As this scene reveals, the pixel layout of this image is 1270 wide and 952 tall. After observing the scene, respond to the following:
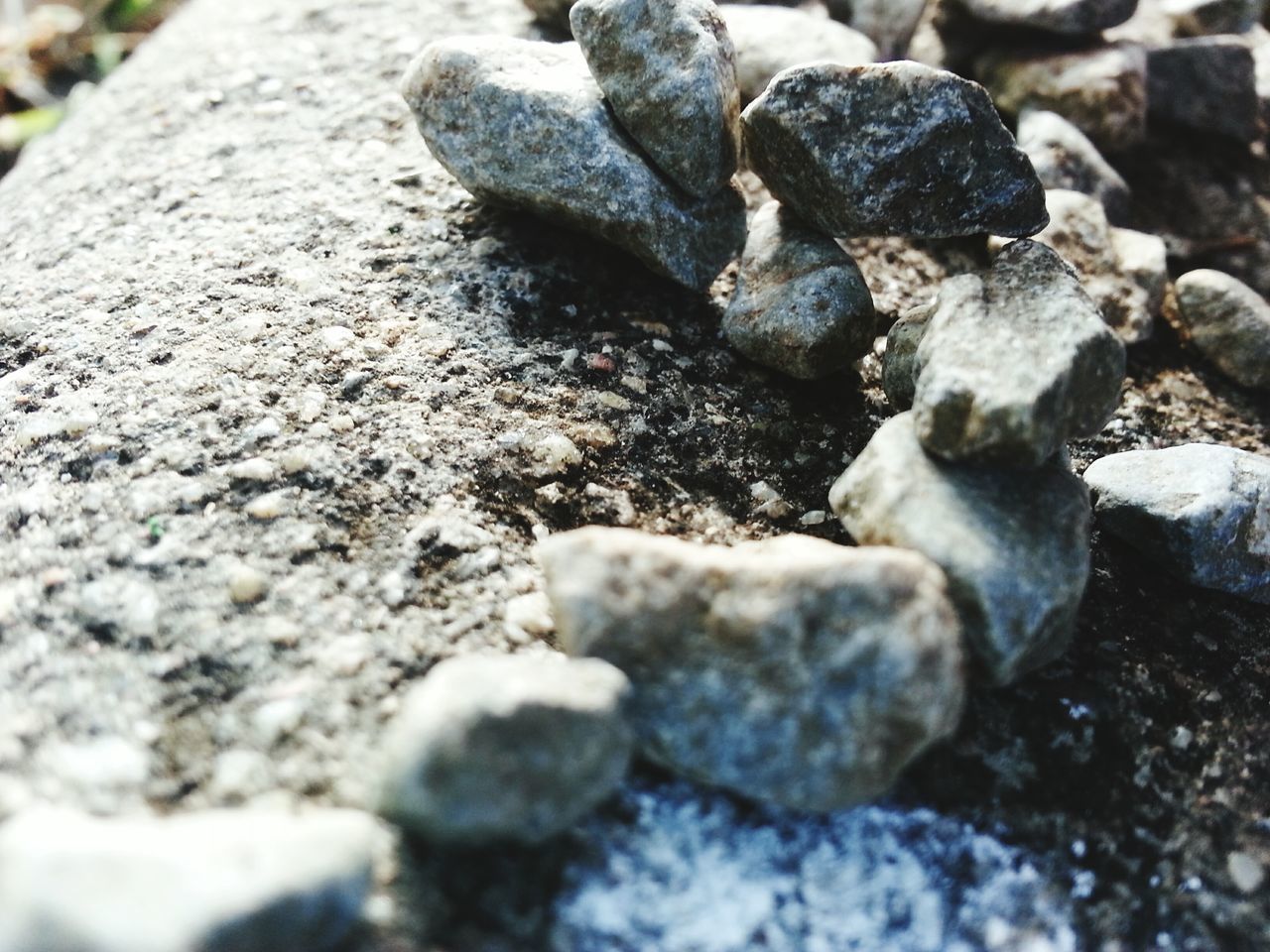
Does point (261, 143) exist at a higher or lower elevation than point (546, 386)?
higher

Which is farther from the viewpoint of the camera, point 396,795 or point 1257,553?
point 1257,553

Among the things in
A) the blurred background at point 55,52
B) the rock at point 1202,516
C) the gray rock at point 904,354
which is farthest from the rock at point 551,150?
the blurred background at point 55,52

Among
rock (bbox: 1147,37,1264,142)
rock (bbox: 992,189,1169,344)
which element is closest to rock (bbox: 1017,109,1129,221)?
rock (bbox: 992,189,1169,344)

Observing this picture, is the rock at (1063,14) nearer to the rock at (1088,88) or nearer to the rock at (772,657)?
the rock at (1088,88)

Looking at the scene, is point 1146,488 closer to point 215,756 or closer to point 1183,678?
point 1183,678

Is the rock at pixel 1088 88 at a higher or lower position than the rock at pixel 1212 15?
higher

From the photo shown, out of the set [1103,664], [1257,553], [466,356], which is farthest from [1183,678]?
[466,356]
